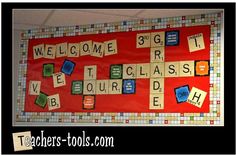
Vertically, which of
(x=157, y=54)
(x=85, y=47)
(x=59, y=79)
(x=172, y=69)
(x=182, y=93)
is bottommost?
(x=182, y=93)

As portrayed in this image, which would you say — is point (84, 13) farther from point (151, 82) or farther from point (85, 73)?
point (151, 82)

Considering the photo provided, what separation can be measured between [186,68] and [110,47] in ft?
2.95

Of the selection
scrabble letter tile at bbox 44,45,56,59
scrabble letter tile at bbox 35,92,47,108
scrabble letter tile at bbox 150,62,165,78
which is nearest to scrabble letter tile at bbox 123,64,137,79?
scrabble letter tile at bbox 150,62,165,78

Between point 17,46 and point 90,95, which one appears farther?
point 17,46

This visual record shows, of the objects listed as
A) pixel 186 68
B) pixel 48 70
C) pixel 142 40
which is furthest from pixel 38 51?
pixel 186 68

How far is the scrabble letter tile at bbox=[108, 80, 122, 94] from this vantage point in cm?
373

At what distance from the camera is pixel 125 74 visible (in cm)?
372

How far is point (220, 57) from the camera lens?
3.33 m

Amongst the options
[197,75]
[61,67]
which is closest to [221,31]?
[197,75]

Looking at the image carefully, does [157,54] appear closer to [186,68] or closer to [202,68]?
[186,68]

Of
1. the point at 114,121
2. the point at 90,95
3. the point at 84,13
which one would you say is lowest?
the point at 114,121

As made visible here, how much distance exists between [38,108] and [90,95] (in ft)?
2.24

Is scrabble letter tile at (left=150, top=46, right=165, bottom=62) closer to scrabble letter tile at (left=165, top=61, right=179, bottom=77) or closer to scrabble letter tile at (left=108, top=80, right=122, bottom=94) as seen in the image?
scrabble letter tile at (left=165, top=61, right=179, bottom=77)

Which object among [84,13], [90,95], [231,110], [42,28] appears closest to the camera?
[231,110]
